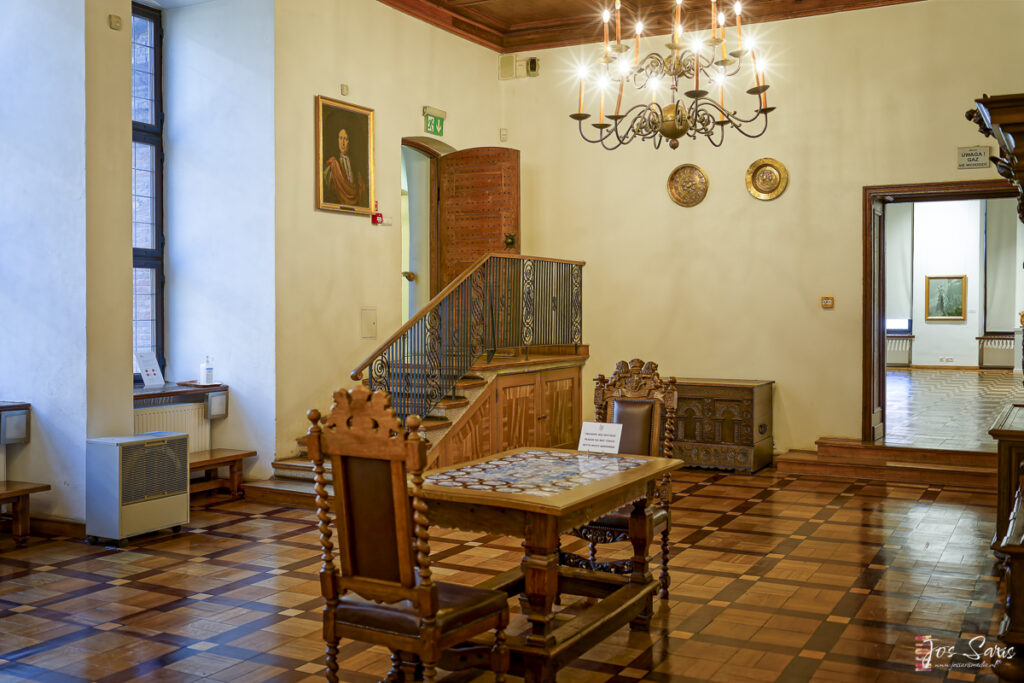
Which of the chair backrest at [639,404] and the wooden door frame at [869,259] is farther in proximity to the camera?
the wooden door frame at [869,259]

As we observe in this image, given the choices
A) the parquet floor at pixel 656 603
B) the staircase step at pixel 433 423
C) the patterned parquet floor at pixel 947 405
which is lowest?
the parquet floor at pixel 656 603

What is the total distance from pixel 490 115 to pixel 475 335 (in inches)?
146

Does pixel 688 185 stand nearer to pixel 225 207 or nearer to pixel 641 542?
pixel 225 207

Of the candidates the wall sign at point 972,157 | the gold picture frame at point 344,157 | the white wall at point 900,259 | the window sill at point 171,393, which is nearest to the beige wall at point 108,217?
the window sill at point 171,393

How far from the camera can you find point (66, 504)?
21.1 feet

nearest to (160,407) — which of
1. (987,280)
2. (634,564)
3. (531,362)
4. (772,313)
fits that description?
(531,362)

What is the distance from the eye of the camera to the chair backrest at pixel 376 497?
292 centimetres

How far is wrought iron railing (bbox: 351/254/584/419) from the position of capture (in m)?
7.47

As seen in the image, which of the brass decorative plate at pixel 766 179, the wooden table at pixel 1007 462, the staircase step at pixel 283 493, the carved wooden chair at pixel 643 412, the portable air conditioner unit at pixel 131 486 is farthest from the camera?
the brass decorative plate at pixel 766 179

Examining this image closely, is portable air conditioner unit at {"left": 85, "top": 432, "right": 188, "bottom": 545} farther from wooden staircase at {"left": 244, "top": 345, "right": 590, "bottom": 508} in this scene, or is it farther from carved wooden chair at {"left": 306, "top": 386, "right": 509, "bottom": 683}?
carved wooden chair at {"left": 306, "top": 386, "right": 509, "bottom": 683}

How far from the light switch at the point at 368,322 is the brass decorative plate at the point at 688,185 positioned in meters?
3.54

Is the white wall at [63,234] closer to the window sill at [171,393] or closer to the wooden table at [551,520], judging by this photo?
the window sill at [171,393]

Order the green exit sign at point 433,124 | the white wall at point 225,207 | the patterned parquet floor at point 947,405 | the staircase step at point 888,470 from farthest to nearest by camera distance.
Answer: the green exit sign at point 433,124
the patterned parquet floor at point 947,405
the staircase step at point 888,470
the white wall at point 225,207

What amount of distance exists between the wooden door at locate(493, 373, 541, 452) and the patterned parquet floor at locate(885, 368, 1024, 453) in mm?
3552
